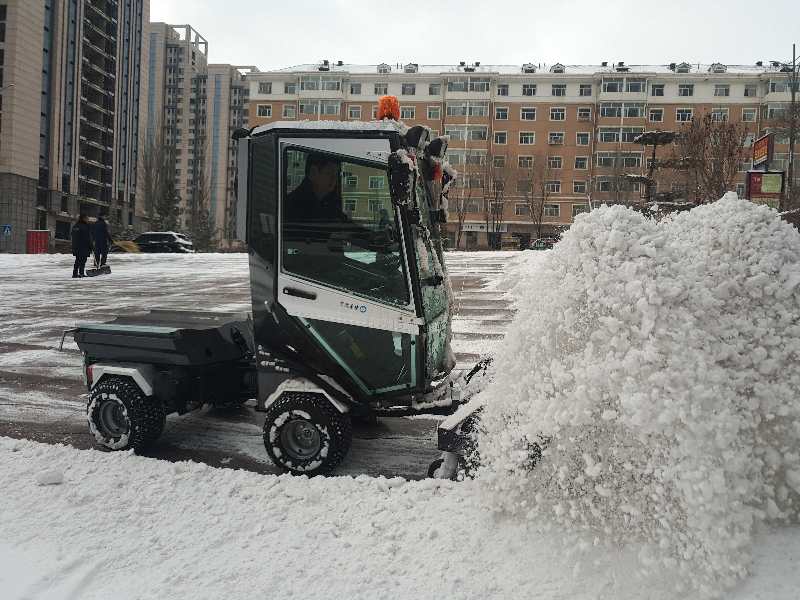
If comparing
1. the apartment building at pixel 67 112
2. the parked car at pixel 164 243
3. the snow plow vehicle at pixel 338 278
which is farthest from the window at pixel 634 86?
the snow plow vehicle at pixel 338 278

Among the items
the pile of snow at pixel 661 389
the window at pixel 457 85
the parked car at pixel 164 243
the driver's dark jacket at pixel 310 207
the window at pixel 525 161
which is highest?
the window at pixel 457 85

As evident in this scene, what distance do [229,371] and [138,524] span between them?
1810 mm

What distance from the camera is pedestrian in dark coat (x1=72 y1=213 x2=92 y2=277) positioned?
20.0 m

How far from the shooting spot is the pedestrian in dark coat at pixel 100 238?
21.6m

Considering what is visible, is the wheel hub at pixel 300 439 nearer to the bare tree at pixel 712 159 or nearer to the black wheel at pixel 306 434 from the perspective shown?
the black wheel at pixel 306 434

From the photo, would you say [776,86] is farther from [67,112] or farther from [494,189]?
[67,112]

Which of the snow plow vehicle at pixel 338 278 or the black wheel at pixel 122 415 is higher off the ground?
the snow plow vehicle at pixel 338 278

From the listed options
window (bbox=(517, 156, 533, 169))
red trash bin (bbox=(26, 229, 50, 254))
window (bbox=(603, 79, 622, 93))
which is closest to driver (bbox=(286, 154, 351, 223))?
A: red trash bin (bbox=(26, 229, 50, 254))

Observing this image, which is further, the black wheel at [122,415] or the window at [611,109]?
the window at [611,109]

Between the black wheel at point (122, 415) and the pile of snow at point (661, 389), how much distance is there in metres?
2.84

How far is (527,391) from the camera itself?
306 cm

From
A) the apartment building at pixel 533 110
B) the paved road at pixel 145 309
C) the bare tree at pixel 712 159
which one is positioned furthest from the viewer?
the apartment building at pixel 533 110

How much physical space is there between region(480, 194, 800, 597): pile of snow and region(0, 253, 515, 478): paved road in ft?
3.65

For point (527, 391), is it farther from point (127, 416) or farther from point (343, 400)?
point (127, 416)
